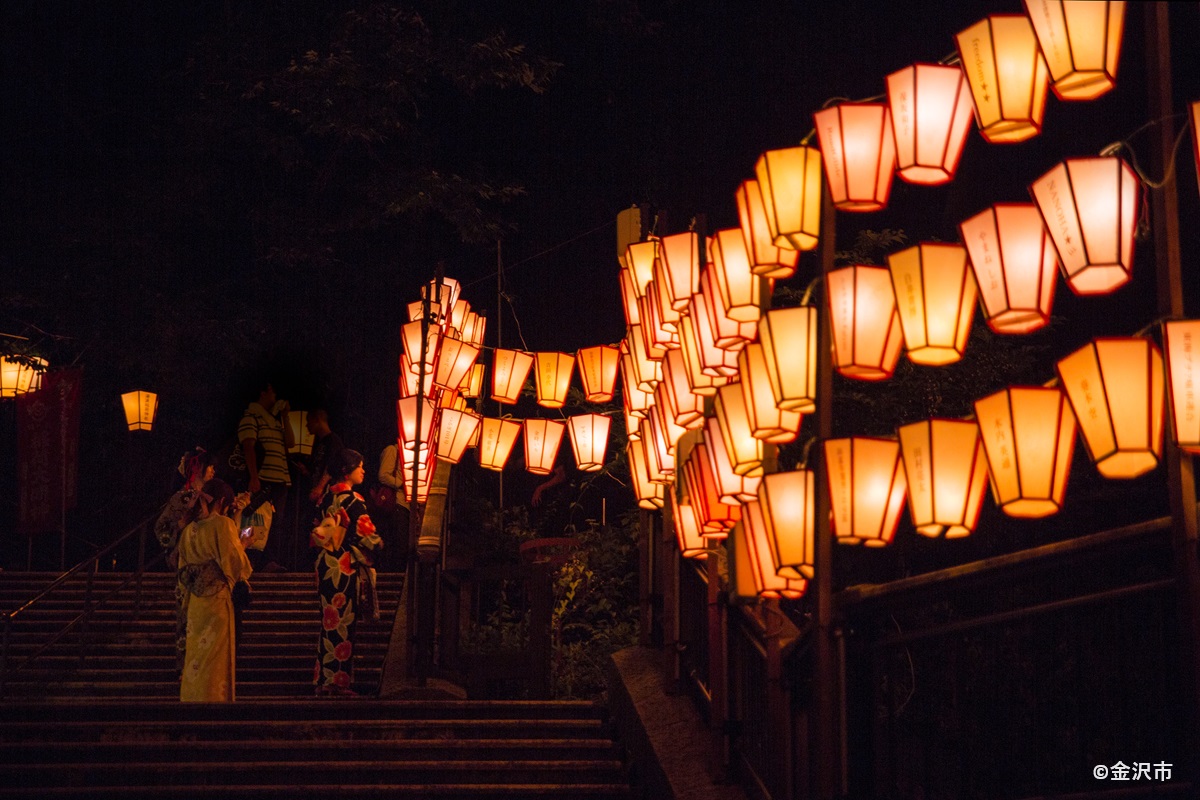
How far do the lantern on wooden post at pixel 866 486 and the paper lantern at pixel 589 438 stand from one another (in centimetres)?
724

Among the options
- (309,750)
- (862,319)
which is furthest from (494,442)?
(862,319)

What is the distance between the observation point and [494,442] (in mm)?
14477

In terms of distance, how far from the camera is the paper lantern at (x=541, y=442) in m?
14.5

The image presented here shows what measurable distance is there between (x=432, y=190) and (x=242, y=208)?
3.47 m

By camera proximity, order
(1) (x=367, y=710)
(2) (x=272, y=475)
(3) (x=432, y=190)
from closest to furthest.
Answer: (1) (x=367, y=710)
(2) (x=272, y=475)
(3) (x=432, y=190)

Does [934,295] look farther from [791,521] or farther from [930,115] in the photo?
[791,521]

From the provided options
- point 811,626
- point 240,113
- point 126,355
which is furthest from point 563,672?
point 240,113

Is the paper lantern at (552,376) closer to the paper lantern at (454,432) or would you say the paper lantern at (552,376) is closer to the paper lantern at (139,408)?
the paper lantern at (454,432)

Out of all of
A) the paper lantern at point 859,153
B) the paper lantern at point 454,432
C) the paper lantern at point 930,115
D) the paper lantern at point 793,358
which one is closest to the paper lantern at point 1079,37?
the paper lantern at point 930,115

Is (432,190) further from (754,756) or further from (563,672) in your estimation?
(754,756)

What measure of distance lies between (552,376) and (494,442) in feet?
3.35

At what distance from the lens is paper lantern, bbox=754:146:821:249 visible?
302 inches

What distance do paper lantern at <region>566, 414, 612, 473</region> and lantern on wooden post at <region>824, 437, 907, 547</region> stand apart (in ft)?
23.8

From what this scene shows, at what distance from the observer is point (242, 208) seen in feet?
69.7
